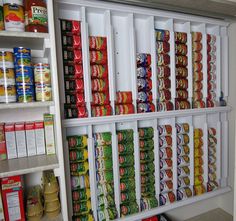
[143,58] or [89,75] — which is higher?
[143,58]

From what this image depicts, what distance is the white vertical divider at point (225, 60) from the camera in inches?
74.7

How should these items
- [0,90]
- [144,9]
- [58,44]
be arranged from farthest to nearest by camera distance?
[144,9], [58,44], [0,90]

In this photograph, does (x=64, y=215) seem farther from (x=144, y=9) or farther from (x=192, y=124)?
(x=144, y=9)

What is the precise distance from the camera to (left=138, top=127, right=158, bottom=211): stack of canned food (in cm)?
162

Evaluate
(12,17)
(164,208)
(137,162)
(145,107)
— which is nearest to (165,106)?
(145,107)

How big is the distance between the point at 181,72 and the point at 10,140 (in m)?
1.36

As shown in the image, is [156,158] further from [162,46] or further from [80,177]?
[162,46]

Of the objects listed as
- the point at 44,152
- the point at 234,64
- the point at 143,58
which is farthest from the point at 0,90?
the point at 234,64

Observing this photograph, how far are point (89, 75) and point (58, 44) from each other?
0.27 meters

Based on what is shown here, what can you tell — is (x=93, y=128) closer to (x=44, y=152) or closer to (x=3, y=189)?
(x=44, y=152)

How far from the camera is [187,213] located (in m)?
1.97

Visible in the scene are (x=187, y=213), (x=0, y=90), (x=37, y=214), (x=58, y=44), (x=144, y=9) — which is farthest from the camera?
(x=187, y=213)

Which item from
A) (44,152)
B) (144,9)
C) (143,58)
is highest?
(144,9)

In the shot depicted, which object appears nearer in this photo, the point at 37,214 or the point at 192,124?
the point at 37,214
